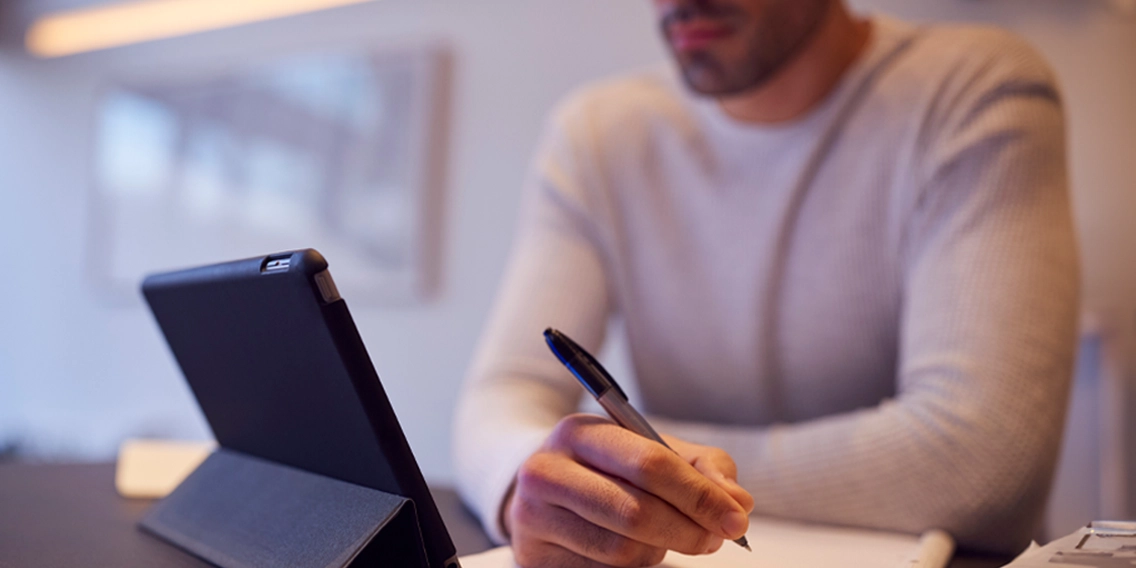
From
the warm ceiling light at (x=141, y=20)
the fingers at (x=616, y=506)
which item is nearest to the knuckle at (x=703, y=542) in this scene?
the fingers at (x=616, y=506)

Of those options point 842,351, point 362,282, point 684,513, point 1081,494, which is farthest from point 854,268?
point 362,282

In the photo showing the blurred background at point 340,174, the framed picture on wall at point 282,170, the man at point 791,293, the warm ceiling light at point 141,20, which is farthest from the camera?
the warm ceiling light at point 141,20

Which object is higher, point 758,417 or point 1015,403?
point 1015,403

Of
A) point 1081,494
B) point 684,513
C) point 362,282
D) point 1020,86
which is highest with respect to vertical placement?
point 1020,86

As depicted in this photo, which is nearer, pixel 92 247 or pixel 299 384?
pixel 299 384

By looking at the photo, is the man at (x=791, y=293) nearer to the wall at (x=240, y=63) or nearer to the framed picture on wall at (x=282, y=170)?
the wall at (x=240, y=63)

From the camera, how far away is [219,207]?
2477mm

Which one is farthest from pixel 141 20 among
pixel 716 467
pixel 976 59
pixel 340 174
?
pixel 716 467

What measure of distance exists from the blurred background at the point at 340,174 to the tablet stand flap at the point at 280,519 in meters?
0.98

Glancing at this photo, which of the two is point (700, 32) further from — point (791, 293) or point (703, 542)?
point (703, 542)

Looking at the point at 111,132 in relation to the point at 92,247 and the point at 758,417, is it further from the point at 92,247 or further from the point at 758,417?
the point at 758,417

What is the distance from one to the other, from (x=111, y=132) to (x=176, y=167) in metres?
0.33

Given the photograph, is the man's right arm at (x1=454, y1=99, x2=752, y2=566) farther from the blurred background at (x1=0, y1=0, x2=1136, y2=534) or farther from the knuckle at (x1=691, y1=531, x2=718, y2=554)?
the blurred background at (x1=0, y1=0, x2=1136, y2=534)

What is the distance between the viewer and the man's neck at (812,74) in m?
0.95
